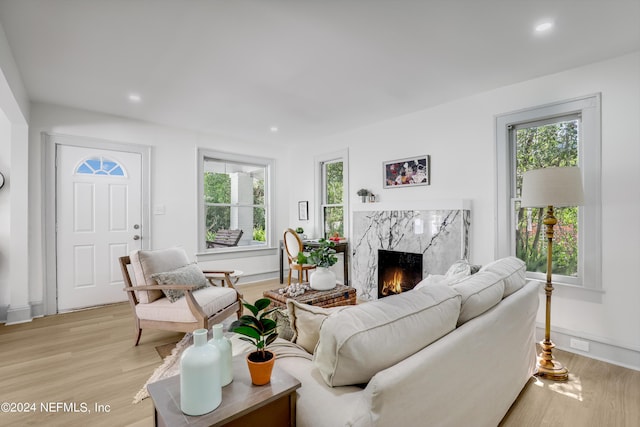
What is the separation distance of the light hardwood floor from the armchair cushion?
12.5 inches

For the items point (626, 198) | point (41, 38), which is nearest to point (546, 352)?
point (626, 198)

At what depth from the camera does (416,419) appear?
1.03 metres

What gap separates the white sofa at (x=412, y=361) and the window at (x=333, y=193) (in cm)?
332

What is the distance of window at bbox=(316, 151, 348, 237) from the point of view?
4.87m

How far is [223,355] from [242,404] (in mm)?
165

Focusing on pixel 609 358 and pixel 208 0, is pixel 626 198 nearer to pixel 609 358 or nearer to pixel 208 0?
pixel 609 358

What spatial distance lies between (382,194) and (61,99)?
157 inches

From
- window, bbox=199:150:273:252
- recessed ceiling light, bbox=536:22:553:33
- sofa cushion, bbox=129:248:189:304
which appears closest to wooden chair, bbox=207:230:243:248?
window, bbox=199:150:273:252

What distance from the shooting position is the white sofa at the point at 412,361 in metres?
0.98

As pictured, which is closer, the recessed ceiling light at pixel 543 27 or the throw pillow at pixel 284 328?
the throw pillow at pixel 284 328

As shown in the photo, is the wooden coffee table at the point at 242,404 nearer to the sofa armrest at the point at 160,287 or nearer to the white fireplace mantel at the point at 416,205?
the sofa armrest at the point at 160,287

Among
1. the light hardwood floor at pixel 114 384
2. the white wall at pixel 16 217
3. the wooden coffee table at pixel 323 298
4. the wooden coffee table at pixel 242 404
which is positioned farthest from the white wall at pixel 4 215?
the wooden coffee table at pixel 242 404

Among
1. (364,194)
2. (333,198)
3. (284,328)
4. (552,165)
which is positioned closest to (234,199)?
(333,198)

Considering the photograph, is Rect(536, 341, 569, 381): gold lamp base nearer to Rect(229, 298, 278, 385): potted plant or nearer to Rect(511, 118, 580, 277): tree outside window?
Rect(511, 118, 580, 277): tree outside window
